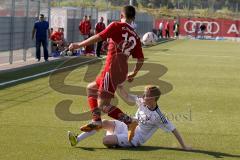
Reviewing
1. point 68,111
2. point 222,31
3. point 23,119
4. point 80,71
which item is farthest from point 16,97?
point 222,31

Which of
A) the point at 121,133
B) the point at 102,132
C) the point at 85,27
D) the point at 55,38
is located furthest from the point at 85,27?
the point at 121,133

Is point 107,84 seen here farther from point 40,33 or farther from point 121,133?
point 40,33

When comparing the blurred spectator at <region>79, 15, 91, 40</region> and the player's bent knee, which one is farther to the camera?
the blurred spectator at <region>79, 15, 91, 40</region>

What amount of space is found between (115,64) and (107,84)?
31 centimetres

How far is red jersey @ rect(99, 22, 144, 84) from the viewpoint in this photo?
8758 mm

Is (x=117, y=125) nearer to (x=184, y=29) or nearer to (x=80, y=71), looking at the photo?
(x=80, y=71)

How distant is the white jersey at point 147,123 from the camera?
358 inches

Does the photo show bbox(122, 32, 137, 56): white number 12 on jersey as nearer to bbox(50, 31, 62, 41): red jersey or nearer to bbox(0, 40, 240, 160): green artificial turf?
bbox(0, 40, 240, 160): green artificial turf

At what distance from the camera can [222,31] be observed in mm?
75750

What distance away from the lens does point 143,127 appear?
9.23 meters

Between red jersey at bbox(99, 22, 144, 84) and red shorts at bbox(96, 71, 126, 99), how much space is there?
2 cm

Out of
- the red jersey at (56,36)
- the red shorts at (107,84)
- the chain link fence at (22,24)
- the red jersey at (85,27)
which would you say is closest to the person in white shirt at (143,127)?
the red shorts at (107,84)

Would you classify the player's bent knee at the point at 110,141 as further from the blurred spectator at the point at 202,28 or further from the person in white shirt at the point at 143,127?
the blurred spectator at the point at 202,28

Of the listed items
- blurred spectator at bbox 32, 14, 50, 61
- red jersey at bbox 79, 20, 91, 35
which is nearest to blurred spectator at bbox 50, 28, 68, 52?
blurred spectator at bbox 32, 14, 50, 61
